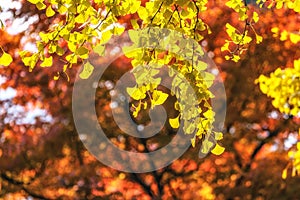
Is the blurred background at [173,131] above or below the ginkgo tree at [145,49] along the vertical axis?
below

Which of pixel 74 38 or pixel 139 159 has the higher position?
pixel 74 38

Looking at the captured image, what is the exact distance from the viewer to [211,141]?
3295 mm

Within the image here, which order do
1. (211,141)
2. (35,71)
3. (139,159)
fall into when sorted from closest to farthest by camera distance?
(211,141), (35,71), (139,159)

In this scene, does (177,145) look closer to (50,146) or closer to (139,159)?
(139,159)

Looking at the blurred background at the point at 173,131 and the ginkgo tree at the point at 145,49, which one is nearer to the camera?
the ginkgo tree at the point at 145,49

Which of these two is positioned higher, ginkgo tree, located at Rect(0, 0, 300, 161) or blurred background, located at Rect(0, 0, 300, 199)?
ginkgo tree, located at Rect(0, 0, 300, 161)

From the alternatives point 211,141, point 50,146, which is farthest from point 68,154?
point 211,141

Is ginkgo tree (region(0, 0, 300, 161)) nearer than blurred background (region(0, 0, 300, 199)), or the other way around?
ginkgo tree (region(0, 0, 300, 161))

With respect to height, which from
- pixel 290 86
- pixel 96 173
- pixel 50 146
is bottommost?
pixel 96 173

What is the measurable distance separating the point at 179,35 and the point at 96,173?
654 centimetres

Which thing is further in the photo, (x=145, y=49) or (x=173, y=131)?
(x=173, y=131)

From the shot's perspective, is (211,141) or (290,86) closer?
(290,86)

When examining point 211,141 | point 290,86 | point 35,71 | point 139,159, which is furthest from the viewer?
point 139,159

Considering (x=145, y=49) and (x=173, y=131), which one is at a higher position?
(x=145, y=49)
